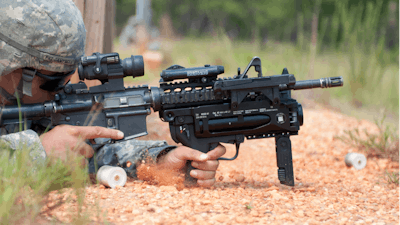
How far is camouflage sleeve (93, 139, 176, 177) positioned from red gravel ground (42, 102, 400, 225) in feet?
0.46

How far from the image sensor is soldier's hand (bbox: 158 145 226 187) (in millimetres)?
2582

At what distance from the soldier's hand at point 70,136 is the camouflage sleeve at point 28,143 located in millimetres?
64

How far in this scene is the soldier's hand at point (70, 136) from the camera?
7.88 feet

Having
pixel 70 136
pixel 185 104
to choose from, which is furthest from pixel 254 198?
pixel 70 136

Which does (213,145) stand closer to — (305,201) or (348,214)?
(305,201)

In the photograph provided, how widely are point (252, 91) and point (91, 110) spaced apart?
1.16m

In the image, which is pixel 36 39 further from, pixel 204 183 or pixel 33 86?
pixel 204 183

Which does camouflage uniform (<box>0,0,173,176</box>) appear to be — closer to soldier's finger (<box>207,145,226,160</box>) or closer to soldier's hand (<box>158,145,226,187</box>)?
soldier's hand (<box>158,145,226,187</box>)

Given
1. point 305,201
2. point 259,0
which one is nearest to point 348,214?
point 305,201

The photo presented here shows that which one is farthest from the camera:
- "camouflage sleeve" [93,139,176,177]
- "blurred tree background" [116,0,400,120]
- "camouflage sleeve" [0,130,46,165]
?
"blurred tree background" [116,0,400,120]

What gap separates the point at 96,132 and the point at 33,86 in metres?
0.65

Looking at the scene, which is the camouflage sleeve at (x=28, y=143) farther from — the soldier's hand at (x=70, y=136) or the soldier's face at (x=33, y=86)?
the soldier's face at (x=33, y=86)

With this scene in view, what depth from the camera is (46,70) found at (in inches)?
103

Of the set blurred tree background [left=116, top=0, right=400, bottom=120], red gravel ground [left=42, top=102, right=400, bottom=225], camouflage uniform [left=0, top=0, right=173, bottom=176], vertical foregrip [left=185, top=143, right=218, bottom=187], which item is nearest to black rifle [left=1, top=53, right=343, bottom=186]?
vertical foregrip [left=185, top=143, right=218, bottom=187]
